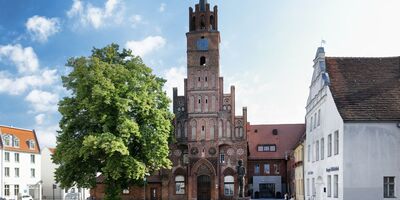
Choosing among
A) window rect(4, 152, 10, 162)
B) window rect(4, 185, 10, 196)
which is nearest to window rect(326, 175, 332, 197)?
window rect(4, 185, 10, 196)

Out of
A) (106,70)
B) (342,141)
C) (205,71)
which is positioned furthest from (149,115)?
(205,71)

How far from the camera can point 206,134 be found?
57.7 m

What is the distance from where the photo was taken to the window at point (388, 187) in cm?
2488

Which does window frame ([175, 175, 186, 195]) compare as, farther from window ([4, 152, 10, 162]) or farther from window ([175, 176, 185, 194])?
window ([4, 152, 10, 162])

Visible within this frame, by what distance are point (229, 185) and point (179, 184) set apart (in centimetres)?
610

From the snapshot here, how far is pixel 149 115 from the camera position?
37188 mm

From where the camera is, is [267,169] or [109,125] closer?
[109,125]

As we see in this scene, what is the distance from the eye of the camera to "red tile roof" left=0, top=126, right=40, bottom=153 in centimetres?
6196

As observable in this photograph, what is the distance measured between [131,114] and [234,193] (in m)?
23.8

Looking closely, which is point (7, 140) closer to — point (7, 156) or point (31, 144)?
point (7, 156)

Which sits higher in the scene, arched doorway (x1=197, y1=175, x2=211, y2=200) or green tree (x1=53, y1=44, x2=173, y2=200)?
green tree (x1=53, y1=44, x2=173, y2=200)

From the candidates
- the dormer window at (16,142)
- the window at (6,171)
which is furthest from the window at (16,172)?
the dormer window at (16,142)

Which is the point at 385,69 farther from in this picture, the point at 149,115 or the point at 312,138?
the point at 149,115

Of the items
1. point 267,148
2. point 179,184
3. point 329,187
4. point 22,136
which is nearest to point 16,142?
point 22,136
